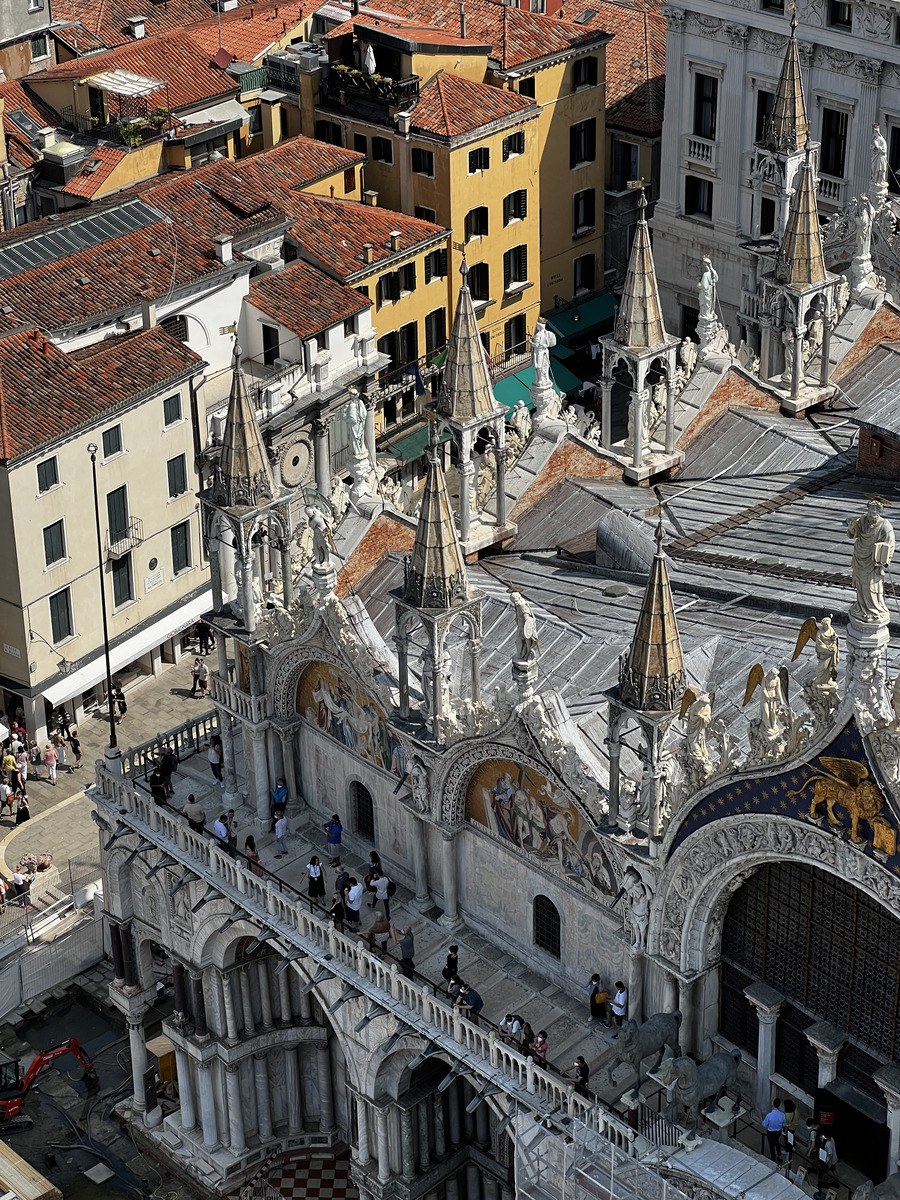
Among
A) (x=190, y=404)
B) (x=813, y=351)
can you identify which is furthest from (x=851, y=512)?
(x=190, y=404)

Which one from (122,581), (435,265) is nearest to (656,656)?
(122,581)

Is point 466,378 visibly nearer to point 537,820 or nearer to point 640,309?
point 640,309

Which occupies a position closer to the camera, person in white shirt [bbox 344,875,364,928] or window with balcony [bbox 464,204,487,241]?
person in white shirt [bbox 344,875,364,928]

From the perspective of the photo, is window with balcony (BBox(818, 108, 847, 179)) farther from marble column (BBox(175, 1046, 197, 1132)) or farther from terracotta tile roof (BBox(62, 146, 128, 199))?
marble column (BBox(175, 1046, 197, 1132))

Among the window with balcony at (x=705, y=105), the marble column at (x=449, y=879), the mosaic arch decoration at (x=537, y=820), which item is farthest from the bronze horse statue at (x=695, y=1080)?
the window with balcony at (x=705, y=105)

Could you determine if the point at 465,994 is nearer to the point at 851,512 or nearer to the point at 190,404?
the point at 851,512

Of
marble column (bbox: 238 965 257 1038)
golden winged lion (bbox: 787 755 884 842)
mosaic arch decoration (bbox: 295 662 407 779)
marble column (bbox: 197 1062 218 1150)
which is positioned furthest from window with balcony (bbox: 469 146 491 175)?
golden winged lion (bbox: 787 755 884 842)
